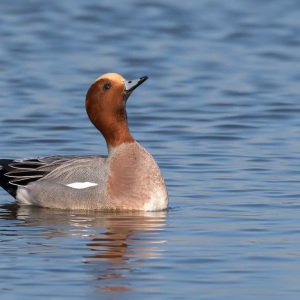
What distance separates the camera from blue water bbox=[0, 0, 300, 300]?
930cm

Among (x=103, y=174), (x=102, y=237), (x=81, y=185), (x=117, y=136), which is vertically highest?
(x=117, y=136)

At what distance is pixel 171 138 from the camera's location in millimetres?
15305

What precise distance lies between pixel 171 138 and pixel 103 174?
3596 millimetres

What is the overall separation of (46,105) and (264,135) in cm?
358

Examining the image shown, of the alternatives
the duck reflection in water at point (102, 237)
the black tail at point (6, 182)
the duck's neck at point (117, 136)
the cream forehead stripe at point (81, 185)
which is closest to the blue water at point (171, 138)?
the duck reflection in water at point (102, 237)

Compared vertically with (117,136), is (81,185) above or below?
below

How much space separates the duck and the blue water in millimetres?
183

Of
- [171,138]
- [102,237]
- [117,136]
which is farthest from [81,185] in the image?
[171,138]

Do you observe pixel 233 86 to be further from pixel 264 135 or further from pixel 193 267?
pixel 193 267

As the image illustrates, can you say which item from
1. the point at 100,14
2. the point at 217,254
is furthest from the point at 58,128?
the point at 100,14

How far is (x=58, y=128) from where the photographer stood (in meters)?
15.9

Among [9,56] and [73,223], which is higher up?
[9,56]

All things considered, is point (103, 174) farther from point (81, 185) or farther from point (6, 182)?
point (6, 182)

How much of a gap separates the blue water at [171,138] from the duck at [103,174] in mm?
183
